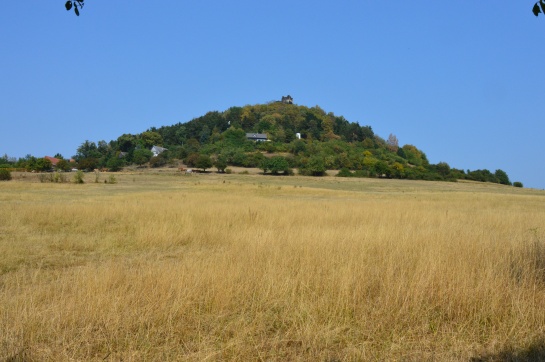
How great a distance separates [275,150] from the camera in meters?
137

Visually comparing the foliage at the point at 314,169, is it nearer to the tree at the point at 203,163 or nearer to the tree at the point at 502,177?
the tree at the point at 203,163

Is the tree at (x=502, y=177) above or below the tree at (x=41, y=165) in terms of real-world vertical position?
below

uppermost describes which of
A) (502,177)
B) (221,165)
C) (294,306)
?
(221,165)

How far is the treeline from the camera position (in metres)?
98.8

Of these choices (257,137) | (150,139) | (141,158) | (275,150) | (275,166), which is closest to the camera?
(275,166)

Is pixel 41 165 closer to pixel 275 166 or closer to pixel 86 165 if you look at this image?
pixel 86 165

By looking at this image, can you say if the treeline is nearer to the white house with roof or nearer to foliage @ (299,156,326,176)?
foliage @ (299,156,326,176)

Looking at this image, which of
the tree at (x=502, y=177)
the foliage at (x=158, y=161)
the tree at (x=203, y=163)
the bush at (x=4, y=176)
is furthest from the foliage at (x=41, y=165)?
the tree at (x=502, y=177)

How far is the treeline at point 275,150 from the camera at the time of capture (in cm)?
9881

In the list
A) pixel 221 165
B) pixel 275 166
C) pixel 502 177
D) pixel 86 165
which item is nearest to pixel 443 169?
pixel 502 177

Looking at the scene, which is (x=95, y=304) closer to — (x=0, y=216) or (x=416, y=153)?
(x=0, y=216)

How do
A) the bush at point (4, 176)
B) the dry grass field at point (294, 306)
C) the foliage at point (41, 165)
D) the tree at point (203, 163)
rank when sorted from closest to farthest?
the dry grass field at point (294, 306) → the bush at point (4, 176) → the foliage at point (41, 165) → the tree at point (203, 163)

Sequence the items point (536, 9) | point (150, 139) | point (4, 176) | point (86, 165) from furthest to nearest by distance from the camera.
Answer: point (150, 139) → point (86, 165) → point (4, 176) → point (536, 9)

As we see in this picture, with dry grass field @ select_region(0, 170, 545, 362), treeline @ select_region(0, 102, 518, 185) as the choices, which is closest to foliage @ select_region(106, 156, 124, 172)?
treeline @ select_region(0, 102, 518, 185)
